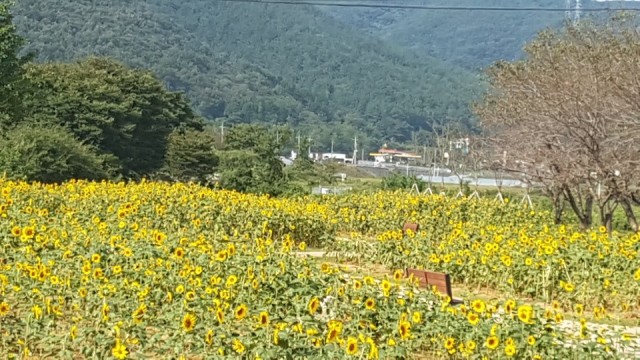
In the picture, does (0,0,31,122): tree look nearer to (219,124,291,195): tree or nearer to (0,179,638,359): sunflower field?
(219,124,291,195): tree

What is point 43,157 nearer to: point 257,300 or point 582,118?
point 582,118

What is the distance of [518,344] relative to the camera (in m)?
5.88

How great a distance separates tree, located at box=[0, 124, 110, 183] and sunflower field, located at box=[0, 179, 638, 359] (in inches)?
394

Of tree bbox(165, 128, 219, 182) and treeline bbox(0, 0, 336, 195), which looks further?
tree bbox(165, 128, 219, 182)

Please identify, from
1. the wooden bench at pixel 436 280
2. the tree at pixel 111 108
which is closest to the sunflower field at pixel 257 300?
the wooden bench at pixel 436 280

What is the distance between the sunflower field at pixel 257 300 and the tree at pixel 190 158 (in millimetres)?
24491

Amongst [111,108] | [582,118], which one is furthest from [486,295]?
[111,108]

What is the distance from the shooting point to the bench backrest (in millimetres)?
8797

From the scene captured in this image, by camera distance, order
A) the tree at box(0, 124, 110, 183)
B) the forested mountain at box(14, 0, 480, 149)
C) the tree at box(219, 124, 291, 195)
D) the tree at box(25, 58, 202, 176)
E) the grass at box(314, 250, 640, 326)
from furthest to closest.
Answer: the forested mountain at box(14, 0, 480, 149), the tree at box(25, 58, 202, 176), the tree at box(219, 124, 291, 195), the tree at box(0, 124, 110, 183), the grass at box(314, 250, 640, 326)

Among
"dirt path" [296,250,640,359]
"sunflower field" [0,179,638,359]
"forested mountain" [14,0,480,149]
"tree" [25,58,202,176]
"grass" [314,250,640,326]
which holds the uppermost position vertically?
"forested mountain" [14,0,480,149]

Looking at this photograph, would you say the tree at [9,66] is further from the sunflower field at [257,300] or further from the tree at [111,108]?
the sunflower field at [257,300]

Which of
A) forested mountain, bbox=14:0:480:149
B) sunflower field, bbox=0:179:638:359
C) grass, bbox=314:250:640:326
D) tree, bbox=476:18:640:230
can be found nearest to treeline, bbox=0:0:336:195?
tree, bbox=476:18:640:230

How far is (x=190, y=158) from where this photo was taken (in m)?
36.6

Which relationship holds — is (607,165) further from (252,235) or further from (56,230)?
(56,230)
